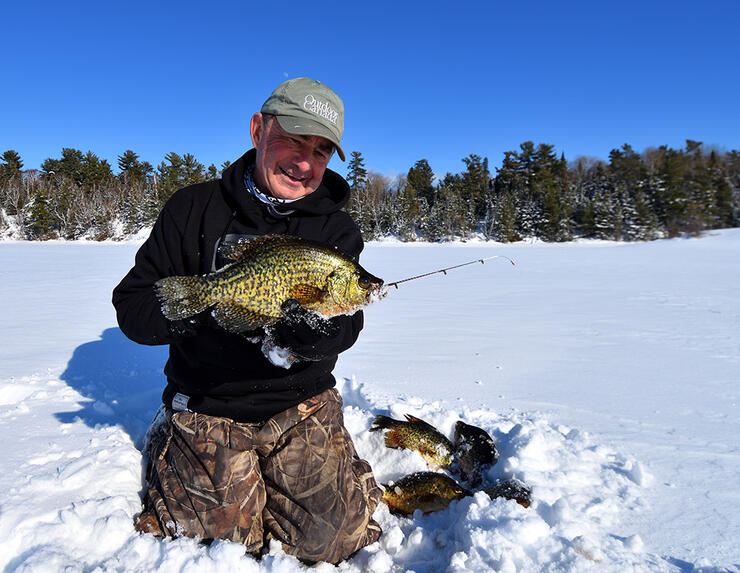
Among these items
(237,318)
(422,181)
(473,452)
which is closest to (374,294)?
(237,318)

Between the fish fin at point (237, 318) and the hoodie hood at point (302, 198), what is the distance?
75cm

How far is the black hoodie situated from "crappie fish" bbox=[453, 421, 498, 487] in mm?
1220

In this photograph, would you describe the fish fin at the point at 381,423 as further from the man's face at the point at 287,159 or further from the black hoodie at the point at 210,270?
the man's face at the point at 287,159

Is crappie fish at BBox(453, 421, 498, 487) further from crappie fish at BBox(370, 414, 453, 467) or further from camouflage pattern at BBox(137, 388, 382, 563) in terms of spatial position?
camouflage pattern at BBox(137, 388, 382, 563)

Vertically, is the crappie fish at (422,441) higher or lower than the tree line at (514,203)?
lower

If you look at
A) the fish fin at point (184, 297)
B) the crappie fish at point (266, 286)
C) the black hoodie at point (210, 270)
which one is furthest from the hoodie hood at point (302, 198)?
the fish fin at point (184, 297)

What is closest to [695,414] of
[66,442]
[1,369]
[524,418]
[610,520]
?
[524,418]

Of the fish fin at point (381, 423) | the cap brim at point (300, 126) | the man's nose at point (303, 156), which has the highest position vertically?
the cap brim at point (300, 126)

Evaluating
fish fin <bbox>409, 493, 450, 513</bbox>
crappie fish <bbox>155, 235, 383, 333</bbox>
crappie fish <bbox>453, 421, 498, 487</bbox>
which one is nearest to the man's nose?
crappie fish <bbox>155, 235, 383, 333</bbox>

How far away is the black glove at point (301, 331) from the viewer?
210 cm

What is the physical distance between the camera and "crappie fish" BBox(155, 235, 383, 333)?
2.08 meters

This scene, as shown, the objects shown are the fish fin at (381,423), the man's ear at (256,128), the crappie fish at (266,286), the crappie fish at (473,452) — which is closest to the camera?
the crappie fish at (266,286)

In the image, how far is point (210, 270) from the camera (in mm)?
2588

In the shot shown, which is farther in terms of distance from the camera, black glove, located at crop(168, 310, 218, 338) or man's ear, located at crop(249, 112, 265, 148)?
man's ear, located at crop(249, 112, 265, 148)
